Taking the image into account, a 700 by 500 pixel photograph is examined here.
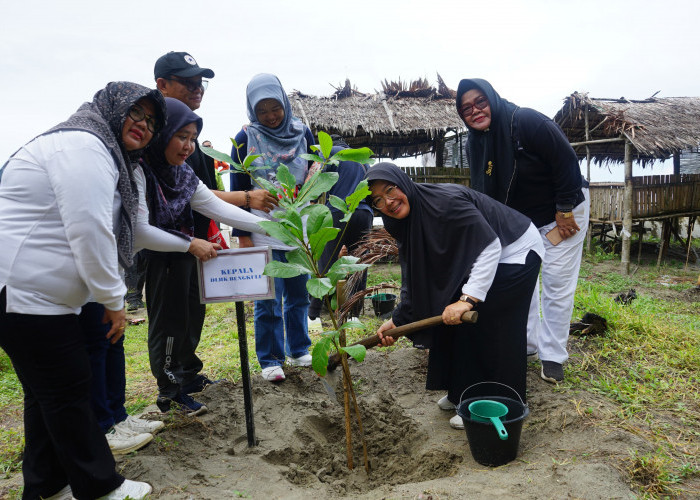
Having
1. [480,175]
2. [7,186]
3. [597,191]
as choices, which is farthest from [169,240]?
[597,191]

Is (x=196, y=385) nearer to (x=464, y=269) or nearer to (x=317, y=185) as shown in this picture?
(x=317, y=185)

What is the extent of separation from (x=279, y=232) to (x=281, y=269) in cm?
16

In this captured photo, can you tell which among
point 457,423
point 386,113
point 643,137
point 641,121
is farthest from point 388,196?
point 641,121

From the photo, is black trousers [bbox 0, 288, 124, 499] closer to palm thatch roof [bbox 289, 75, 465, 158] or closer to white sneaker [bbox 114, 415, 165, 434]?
white sneaker [bbox 114, 415, 165, 434]

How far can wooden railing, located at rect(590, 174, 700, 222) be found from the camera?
939 cm

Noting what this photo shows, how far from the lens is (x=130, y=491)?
1822mm

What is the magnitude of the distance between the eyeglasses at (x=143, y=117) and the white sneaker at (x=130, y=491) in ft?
4.73

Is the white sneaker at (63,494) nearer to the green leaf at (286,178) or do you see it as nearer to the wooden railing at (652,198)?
the green leaf at (286,178)

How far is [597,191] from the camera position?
409 inches

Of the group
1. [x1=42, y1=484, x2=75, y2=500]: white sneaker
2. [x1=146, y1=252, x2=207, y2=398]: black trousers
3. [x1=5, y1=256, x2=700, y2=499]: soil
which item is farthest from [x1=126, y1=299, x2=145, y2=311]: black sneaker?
[x1=42, y1=484, x2=75, y2=500]: white sneaker

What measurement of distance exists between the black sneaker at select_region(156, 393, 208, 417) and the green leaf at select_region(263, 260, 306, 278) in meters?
1.27

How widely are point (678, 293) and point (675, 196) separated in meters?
3.84

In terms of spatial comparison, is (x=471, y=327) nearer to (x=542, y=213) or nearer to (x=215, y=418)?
(x=542, y=213)

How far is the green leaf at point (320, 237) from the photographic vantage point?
1882mm
